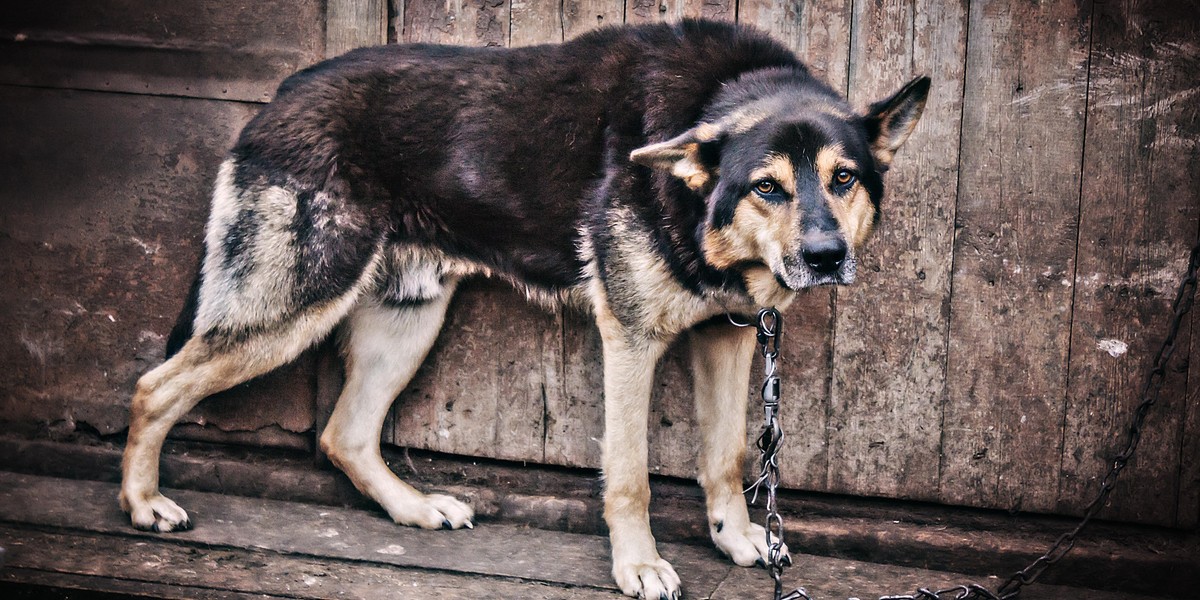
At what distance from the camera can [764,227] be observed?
318 centimetres

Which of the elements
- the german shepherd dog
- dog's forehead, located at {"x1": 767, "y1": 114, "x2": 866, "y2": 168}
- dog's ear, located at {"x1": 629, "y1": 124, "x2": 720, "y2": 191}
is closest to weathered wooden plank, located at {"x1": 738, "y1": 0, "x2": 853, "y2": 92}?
the german shepherd dog

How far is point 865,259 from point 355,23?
224 centimetres

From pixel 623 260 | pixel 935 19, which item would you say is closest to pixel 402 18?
pixel 623 260

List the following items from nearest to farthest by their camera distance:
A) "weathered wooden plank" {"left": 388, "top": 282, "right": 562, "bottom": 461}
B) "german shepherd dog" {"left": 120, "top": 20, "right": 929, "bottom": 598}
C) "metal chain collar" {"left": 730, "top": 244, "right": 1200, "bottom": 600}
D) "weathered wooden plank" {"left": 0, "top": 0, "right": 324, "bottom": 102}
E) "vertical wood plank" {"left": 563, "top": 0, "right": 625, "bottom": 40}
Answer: "metal chain collar" {"left": 730, "top": 244, "right": 1200, "bottom": 600}
"german shepherd dog" {"left": 120, "top": 20, "right": 929, "bottom": 598}
"vertical wood plank" {"left": 563, "top": 0, "right": 625, "bottom": 40}
"weathered wooden plank" {"left": 0, "top": 0, "right": 324, "bottom": 102}
"weathered wooden plank" {"left": 388, "top": 282, "right": 562, "bottom": 461}

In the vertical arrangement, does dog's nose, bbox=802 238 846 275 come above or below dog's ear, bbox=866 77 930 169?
below

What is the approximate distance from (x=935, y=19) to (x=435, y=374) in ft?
8.05

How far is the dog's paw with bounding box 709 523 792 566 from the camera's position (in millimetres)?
3703

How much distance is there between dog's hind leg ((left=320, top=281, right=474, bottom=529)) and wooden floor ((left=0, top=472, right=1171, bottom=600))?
18 centimetres

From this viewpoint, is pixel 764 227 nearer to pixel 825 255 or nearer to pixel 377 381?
pixel 825 255

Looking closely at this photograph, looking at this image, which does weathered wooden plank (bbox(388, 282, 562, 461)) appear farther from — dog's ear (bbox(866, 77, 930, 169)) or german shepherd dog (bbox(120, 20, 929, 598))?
dog's ear (bbox(866, 77, 930, 169))

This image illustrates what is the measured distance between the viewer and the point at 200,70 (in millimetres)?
4090

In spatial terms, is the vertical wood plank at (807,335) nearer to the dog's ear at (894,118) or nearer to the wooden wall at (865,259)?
the wooden wall at (865,259)

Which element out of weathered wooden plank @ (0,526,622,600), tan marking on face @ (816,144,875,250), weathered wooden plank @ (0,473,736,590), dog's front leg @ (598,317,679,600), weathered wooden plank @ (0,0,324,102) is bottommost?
weathered wooden plank @ (0,526,622,600)

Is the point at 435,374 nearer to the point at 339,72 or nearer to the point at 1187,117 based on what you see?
the point at 339,72
